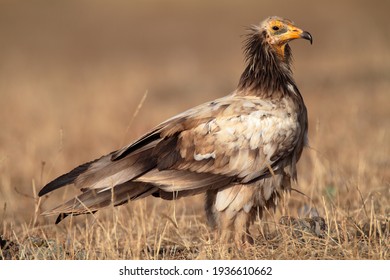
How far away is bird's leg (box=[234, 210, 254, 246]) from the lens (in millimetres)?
5422

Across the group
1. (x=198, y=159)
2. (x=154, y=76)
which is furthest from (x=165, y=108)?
(x=198, y=159)

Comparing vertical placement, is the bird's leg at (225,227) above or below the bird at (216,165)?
below

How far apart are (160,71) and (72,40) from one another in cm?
305

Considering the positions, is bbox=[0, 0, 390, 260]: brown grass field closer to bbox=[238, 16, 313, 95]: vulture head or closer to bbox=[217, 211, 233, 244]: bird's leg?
bbox=[217, 211, 233, 244]: bird's leg

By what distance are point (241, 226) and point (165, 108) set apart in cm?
791

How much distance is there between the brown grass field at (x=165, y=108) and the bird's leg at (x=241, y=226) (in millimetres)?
105

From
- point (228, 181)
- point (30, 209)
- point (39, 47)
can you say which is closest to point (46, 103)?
point (39, 47)

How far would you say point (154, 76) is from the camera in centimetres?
1585

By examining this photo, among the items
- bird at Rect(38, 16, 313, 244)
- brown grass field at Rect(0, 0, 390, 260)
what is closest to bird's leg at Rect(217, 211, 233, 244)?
bird at Rect(38, 16, 313, 244)

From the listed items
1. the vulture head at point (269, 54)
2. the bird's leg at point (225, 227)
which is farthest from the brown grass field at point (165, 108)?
the vulture head at point (269, 54)

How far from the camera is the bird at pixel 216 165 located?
532cm

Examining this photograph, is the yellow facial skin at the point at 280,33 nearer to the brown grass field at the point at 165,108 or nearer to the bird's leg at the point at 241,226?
the brown grass field at the point at 165,108

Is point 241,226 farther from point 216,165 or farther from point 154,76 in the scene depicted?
→ point 154,76
